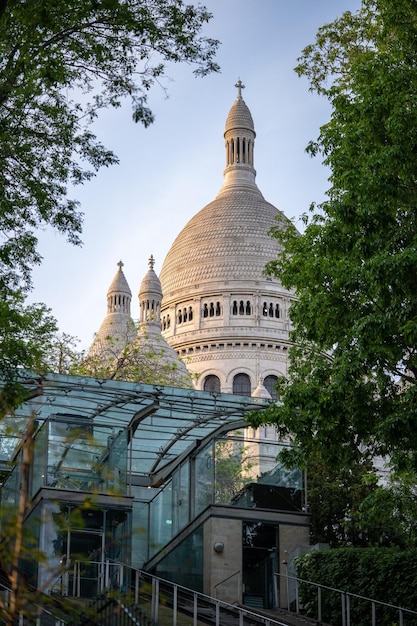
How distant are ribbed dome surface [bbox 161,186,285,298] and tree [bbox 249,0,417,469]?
100 metres

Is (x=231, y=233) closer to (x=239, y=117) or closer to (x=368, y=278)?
(x=239, y=117)

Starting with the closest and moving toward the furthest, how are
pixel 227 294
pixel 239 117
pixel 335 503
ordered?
pixel 335 503 < pixel 227 294 < pixel 239 117

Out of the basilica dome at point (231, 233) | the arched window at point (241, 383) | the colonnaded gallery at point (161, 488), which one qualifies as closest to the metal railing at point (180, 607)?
the colonnaded gallery at point (161, 488)

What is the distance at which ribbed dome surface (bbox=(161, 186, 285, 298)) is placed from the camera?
4852 inches

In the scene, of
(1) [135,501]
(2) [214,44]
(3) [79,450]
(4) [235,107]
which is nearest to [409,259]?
(2) [214,44]

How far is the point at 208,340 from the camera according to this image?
11656 cm

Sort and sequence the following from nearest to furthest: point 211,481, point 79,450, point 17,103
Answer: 1. point 17,103
2. point 79,450
3. point 211,481

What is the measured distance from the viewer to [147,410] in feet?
85.8

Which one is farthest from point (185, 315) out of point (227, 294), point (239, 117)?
point (239, 117)

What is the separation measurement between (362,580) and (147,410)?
6.90m

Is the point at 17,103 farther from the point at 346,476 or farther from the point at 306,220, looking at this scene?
the point at 346,476

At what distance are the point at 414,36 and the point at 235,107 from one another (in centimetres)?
11831

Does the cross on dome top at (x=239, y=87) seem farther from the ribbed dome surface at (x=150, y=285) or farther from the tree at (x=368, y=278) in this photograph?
the tree at (x=368, y=278)

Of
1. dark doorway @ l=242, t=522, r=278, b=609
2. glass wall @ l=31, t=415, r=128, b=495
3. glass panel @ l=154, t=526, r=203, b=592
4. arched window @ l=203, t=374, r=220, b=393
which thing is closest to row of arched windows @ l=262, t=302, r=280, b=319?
arched window @ l=203, t=374, r=220, b=393
